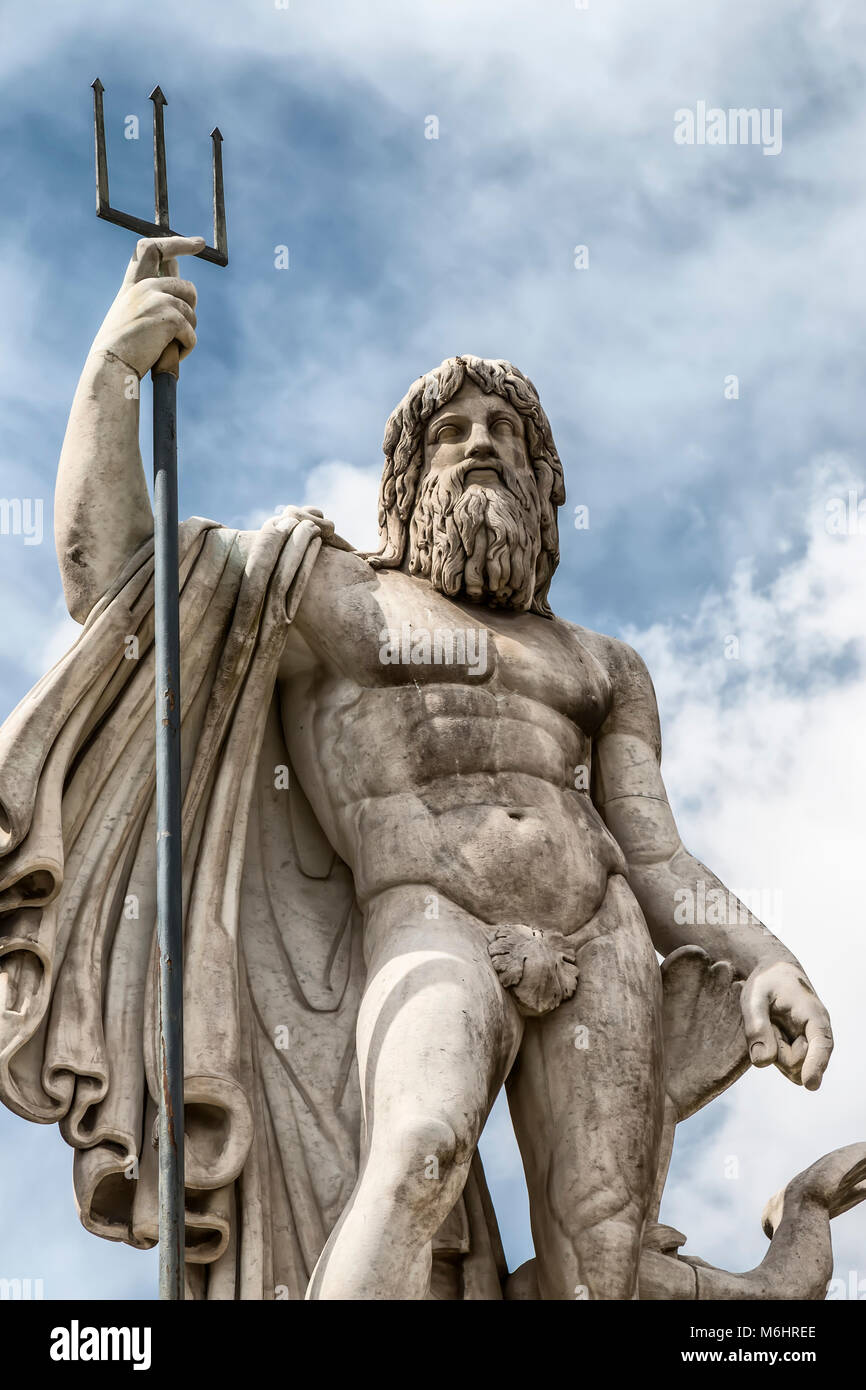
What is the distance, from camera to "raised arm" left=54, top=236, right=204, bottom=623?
10.6 meters

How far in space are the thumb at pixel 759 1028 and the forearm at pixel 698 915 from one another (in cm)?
26

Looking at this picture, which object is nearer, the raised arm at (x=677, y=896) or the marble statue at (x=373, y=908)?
the marble statue at (x=373, y=908)

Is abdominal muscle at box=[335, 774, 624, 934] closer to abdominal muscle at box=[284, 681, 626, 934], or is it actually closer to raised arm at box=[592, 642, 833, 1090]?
abdominal muscle at box=[284, 681, 626, 934]

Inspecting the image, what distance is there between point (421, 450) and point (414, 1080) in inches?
117

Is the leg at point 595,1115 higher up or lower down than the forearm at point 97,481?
lower down

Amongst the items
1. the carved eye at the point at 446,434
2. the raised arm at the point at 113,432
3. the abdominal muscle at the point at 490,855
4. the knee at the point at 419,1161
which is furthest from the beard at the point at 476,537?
the knee at the point at 419,1161

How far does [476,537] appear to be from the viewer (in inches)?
440

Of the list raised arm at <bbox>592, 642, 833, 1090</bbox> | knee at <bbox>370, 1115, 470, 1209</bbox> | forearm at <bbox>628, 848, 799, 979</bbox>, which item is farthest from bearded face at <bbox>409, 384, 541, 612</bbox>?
knee at <bbox>370, 1115, 470, 1209</bbox>

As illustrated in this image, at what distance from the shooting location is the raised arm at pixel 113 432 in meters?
10.6

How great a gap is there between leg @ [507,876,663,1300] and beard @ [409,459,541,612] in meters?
1.51

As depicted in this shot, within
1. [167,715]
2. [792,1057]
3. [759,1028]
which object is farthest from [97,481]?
[792,1057]

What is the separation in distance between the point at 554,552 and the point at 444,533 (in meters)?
0.58

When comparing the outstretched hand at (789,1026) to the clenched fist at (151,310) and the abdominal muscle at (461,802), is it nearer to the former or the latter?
the abdominal muscle at (461,802)

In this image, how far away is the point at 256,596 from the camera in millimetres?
10789
